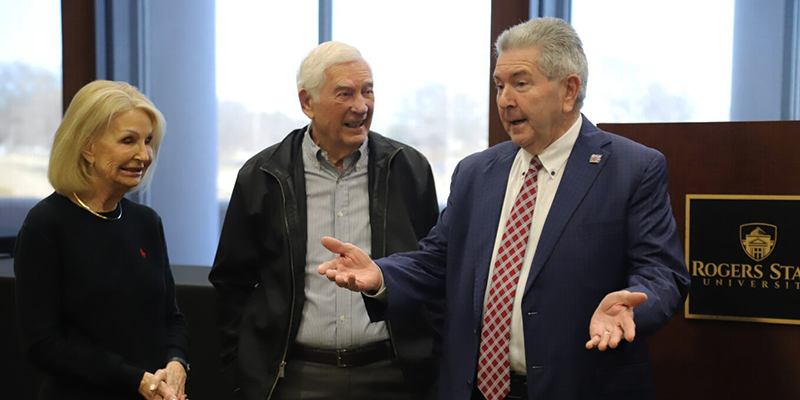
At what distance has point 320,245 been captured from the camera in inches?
87.4

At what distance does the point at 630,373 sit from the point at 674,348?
0.58 metres

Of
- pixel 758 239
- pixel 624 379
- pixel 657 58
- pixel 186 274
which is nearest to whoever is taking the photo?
pixel 624 379

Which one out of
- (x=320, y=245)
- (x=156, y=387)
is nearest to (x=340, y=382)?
(x=320, y=245)

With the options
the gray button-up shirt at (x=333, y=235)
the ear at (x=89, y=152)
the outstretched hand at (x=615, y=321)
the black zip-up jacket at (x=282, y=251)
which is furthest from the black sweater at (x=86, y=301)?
the outstretched hand at (x=615, y=321)

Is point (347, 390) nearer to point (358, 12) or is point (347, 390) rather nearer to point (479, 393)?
point (479, 393)

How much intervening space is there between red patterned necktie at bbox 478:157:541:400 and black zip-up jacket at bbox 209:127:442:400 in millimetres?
468

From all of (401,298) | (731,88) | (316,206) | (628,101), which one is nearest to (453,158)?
(628,101)

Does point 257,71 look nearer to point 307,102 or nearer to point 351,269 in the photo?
point 307,102

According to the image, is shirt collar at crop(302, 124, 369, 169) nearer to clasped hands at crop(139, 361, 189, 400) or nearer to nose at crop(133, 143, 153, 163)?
nose at crop(133, 143, 153, 163)

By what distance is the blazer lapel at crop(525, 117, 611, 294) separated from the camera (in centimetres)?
170

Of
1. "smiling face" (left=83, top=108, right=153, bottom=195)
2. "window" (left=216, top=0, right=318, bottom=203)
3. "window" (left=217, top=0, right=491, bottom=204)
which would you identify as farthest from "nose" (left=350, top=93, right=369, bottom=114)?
"window" (left=216, top=0, right=318, bottom=203)

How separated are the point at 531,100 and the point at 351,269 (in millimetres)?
647

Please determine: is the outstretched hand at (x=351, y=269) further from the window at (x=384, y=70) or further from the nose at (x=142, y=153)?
the window at (x=384, y=70)

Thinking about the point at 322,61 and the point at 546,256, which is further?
the point at 322,61
